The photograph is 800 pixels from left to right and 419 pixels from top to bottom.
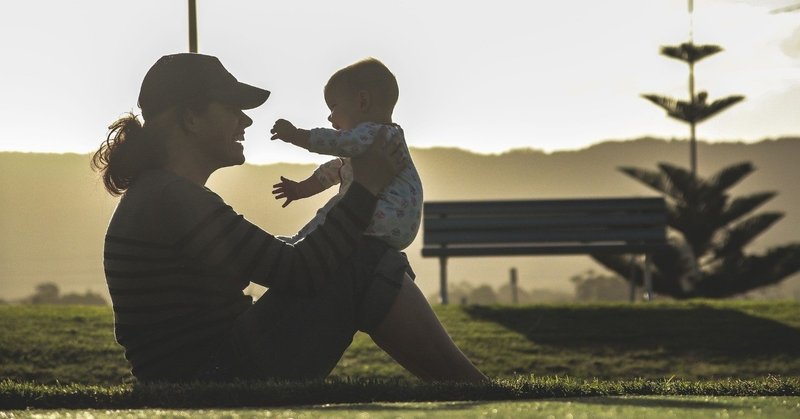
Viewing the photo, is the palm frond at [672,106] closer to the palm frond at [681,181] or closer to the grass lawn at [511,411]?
the palm frond at [681,181]

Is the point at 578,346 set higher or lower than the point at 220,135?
lower

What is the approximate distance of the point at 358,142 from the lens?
411 cm

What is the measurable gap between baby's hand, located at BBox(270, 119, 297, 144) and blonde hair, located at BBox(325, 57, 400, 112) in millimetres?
344

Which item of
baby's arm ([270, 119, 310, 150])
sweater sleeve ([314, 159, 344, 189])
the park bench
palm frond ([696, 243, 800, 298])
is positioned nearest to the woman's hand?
baby's arm ([270, 119, 310, 150])

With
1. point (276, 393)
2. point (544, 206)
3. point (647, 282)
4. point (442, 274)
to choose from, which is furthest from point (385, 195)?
point (647, 282)

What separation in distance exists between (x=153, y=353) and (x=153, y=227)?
1.38 ft

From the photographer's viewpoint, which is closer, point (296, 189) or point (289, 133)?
point (289, 133)

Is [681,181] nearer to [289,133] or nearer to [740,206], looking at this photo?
[740,206]

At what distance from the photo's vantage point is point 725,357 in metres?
9.16

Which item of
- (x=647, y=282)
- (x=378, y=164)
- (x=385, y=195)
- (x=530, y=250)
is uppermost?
(x=378, y=164)

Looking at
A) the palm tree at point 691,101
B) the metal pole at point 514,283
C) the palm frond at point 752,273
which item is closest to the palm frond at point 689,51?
the palm tree at point 691,101

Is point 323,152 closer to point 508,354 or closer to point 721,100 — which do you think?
point 508,354

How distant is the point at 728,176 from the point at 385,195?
22499 mm

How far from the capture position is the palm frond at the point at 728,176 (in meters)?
25.4
